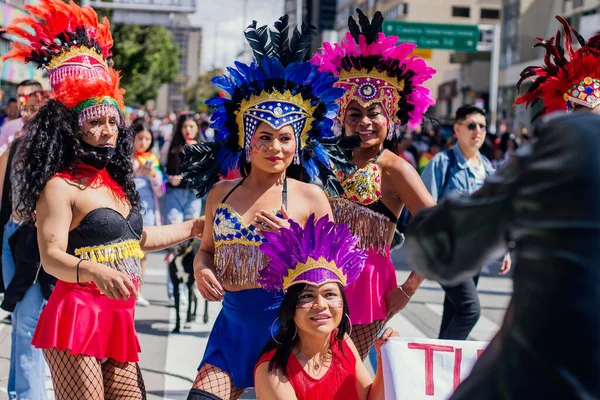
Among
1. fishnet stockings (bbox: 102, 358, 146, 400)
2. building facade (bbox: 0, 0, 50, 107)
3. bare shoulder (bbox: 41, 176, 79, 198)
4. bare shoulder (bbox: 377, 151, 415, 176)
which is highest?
building facade (bbox: 0, 0, 50, 107)

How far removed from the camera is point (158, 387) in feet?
21.4

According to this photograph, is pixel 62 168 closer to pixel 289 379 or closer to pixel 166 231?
pixel 166 231

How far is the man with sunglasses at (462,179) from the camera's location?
6.36 metres

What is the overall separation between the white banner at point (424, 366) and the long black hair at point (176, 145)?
5834 millimetres

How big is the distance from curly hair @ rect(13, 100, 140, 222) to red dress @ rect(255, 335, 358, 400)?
1132 mm

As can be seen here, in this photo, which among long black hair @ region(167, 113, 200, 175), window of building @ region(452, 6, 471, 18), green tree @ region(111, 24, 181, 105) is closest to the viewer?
long black hair @ region(167, 113, 200, 175)

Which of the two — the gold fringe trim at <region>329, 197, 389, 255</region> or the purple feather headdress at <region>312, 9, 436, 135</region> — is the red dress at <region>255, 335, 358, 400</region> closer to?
the gold fringe trim at <region>329, 197, 389, 255</region>

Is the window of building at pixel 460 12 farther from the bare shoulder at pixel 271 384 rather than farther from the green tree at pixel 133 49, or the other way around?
the bare shoulder at pixel 271 384

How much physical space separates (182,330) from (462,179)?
2.86m

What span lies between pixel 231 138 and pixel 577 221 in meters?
2.65

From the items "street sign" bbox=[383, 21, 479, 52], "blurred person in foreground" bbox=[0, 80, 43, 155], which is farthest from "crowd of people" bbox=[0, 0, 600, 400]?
"street sign" bbox=[383, 21, 479, 52]

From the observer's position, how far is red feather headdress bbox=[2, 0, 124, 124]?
13.9 feet

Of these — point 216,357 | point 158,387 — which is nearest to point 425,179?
point 158,387

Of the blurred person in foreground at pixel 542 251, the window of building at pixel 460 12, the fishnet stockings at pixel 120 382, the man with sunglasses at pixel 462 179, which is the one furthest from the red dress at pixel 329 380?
the window of building at pixel 460 12
